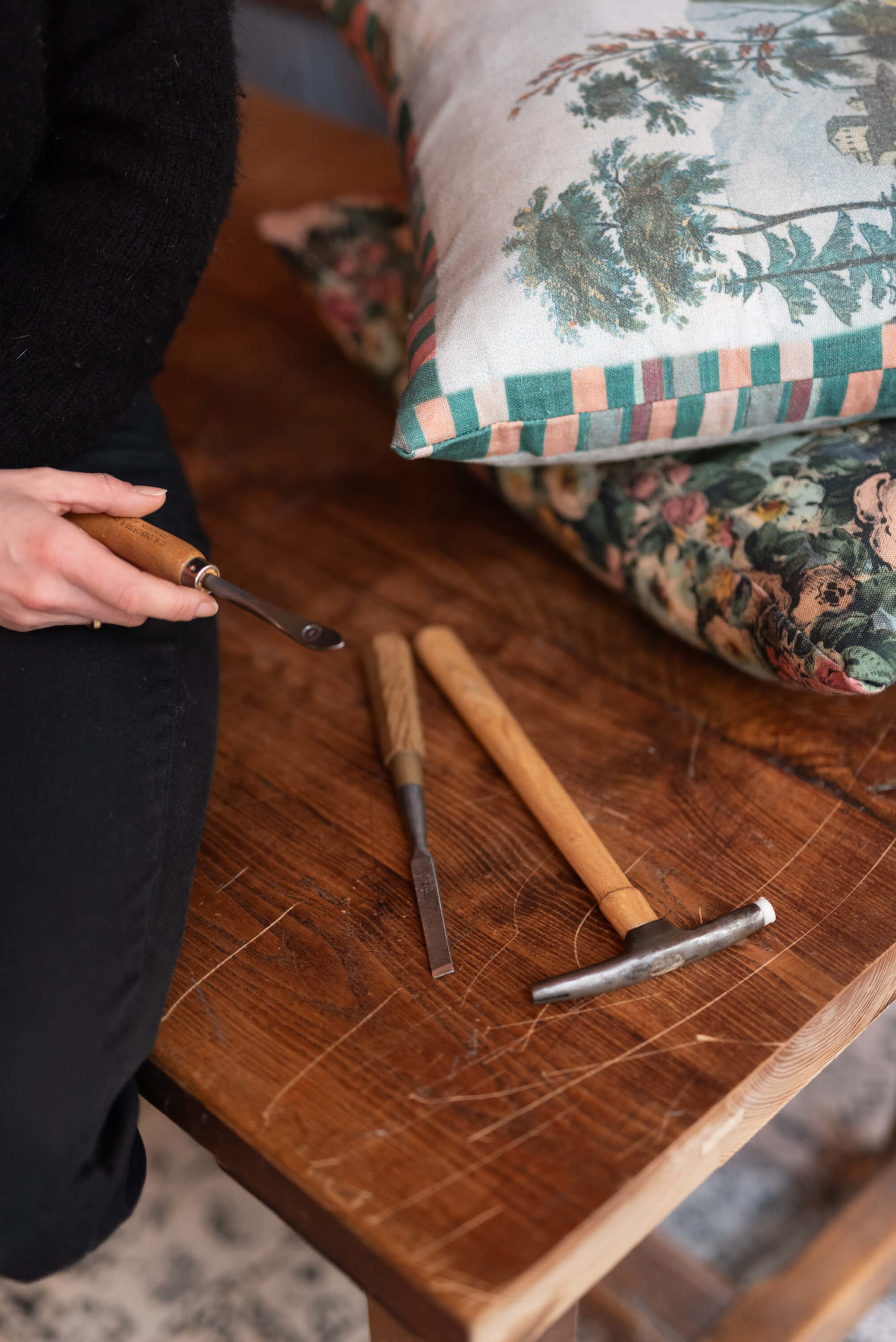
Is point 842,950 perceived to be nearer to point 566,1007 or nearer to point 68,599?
point 566,1007

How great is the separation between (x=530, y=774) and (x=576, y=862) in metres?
0.07

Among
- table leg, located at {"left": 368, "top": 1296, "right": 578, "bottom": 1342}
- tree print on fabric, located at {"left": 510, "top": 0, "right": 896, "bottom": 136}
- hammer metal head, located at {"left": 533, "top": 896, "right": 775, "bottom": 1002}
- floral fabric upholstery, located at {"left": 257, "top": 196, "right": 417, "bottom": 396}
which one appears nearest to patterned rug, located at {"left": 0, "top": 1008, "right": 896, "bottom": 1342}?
table leg, located at {"left": 368, "top": 1296, "right": 578, "bottom": 1342}

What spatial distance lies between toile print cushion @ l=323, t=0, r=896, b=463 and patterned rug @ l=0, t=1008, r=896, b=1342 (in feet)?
2.26

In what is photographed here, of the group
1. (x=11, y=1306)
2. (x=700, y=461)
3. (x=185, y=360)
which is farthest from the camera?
(x=185, y=360)

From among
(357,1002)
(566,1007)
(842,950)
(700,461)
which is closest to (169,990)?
(357,1002)

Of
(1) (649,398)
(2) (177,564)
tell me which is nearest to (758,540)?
(1) (649,398)

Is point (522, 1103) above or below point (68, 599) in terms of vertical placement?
below

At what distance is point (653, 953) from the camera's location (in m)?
0.52

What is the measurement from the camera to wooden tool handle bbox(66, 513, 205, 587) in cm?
52

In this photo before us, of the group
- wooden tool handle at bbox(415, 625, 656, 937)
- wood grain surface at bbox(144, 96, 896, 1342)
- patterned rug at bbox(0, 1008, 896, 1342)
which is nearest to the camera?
wood grain surface at bbox(144, 96, 896, 1342)

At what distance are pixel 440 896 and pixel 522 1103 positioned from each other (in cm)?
14

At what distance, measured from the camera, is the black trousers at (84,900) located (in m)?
0.47

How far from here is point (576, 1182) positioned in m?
0.44

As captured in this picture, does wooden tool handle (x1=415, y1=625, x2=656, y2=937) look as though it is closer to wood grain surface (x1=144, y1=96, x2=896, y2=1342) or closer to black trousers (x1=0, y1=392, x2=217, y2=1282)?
wood grain surface (x1=144, y1=96, x2=896, y2=1342)
